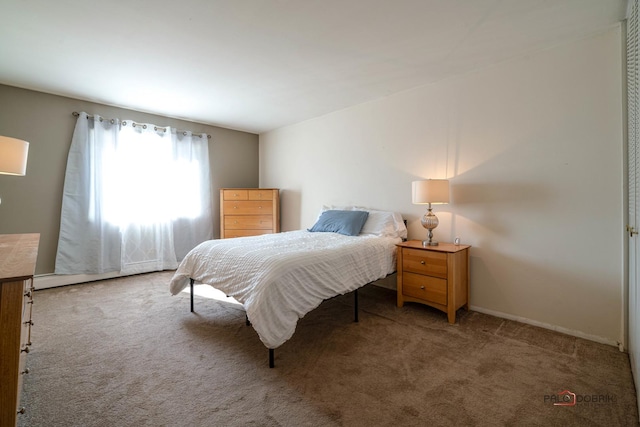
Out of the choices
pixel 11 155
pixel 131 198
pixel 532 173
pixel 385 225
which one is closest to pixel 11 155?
pixel 11 155

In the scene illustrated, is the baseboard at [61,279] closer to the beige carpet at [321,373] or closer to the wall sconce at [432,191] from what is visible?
the beige carpet at [321,373]

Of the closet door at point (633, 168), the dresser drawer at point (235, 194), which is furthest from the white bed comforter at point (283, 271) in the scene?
the dresser drawer at point (235, 194)

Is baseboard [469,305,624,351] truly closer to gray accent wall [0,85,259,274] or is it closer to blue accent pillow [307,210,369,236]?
blue accent pillow [307,210,369,236]

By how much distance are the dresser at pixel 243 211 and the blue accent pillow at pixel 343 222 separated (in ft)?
4.46

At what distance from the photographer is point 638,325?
1.47 meters

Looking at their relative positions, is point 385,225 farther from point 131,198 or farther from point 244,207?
point 131,198

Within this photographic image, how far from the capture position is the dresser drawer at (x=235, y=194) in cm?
452

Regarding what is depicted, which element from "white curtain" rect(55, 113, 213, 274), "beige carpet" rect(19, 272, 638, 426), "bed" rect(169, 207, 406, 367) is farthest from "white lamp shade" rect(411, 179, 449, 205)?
"white curtain" rect(55, 113, 213, 274)

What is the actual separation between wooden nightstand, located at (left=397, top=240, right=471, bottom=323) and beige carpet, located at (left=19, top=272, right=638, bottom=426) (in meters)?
0.18

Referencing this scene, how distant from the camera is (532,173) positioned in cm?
240

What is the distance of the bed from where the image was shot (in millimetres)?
1788

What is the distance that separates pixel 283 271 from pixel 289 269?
0.05 m

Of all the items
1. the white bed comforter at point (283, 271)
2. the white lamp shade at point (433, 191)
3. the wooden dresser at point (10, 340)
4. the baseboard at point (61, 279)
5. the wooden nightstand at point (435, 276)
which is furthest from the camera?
the baseboard at point (61, 279)

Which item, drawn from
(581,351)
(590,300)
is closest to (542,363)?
(581,351)
